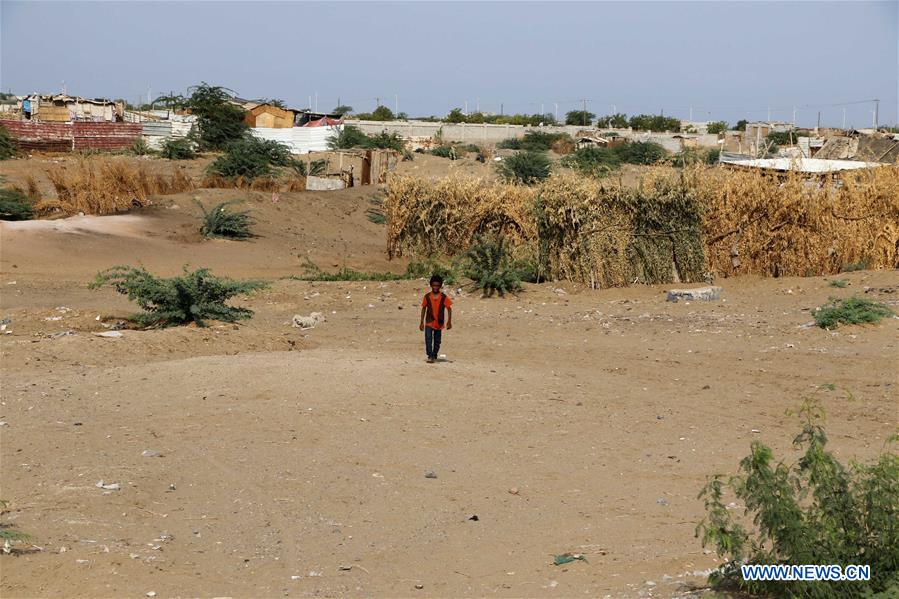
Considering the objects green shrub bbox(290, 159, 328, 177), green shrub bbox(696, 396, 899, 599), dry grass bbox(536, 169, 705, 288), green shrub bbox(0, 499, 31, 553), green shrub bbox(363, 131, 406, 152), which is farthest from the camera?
green shrub bbox(363, 131, 406, 152)

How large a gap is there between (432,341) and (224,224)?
52.6ft

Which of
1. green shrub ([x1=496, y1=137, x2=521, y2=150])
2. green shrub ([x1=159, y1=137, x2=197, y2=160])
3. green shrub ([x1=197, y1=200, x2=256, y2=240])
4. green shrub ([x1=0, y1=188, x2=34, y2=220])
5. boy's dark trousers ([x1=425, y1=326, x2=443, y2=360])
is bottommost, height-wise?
boy's dark trousers ([x1=425, y1=326, x2=443, y2=360])

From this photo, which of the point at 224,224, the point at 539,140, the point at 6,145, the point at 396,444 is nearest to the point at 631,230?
the point at 224,224

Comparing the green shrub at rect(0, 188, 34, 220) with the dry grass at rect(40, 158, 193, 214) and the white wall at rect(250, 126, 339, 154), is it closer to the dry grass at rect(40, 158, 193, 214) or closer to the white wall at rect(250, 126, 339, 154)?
the dry grass at rect(40, 158, 193, 214)

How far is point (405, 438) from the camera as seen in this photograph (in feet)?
31.3

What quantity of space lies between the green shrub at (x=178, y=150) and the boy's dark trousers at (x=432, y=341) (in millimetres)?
33457

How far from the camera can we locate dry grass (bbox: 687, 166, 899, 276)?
20188mm

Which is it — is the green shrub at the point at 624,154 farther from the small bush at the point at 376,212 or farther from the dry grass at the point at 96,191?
the dry grass at the point at 96,191

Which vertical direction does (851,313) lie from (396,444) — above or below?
above

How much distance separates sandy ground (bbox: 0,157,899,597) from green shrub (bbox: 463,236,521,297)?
1176 millimetres

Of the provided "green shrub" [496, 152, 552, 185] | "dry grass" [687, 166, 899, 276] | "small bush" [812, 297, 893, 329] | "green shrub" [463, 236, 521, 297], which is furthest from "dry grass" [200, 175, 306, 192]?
"small bush" [812, 297, 893, 329]

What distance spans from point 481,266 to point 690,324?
4975mm

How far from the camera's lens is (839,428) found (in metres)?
10.2

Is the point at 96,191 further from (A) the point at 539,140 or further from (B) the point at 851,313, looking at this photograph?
(A) the point at 539,140
